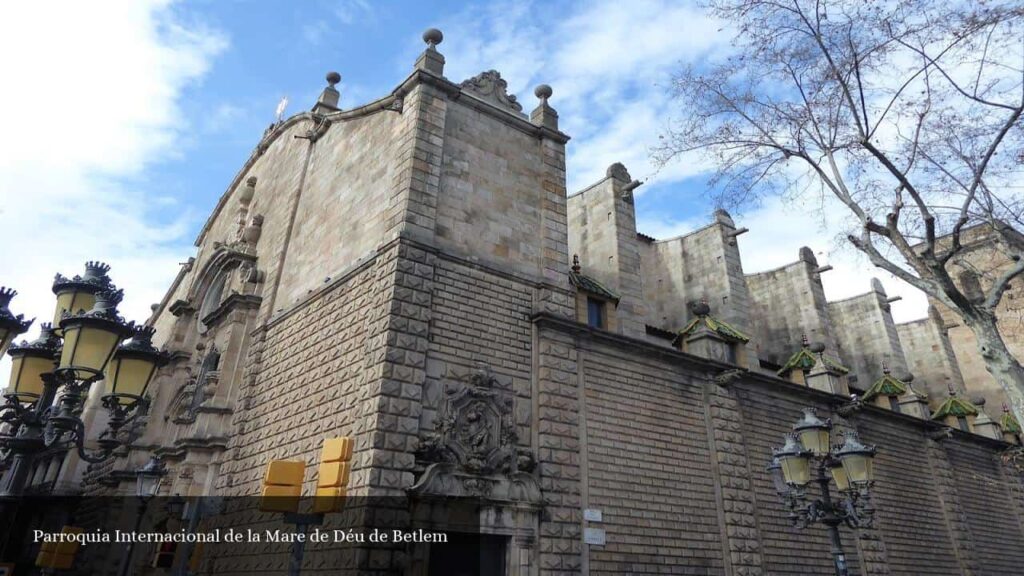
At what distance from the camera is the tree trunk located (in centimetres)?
913

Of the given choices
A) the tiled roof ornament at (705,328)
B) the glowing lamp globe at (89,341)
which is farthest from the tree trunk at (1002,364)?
the glowing lamp globe at (89,341)

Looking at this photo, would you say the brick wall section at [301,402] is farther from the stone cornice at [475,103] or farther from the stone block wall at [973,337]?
the stone block wall at [973,337]

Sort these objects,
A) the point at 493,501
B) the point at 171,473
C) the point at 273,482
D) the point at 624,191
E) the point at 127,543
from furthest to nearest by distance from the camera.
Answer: the point at 624,191 → the point at 171,473 → the point at 493,501 → the point at 127,543 → the point at 273,482

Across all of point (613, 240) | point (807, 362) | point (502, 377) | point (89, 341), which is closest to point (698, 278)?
point (807, 362)

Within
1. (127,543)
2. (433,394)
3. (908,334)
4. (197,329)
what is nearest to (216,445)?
(127,543)

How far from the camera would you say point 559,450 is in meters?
11.2

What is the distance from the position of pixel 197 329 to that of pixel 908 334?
26810 millimetres

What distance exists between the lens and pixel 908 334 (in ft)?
86.9

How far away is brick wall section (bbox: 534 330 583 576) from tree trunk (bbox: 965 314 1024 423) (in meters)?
6.34

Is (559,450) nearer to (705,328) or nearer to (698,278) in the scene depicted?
(705,328)

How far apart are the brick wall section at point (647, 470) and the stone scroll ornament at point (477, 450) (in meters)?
1.68

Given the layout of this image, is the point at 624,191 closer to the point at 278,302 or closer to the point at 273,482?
the point at 278,302

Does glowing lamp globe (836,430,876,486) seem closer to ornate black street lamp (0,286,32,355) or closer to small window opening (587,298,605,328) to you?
small window opening (587,298,605,328)

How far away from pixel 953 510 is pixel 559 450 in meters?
14.8
